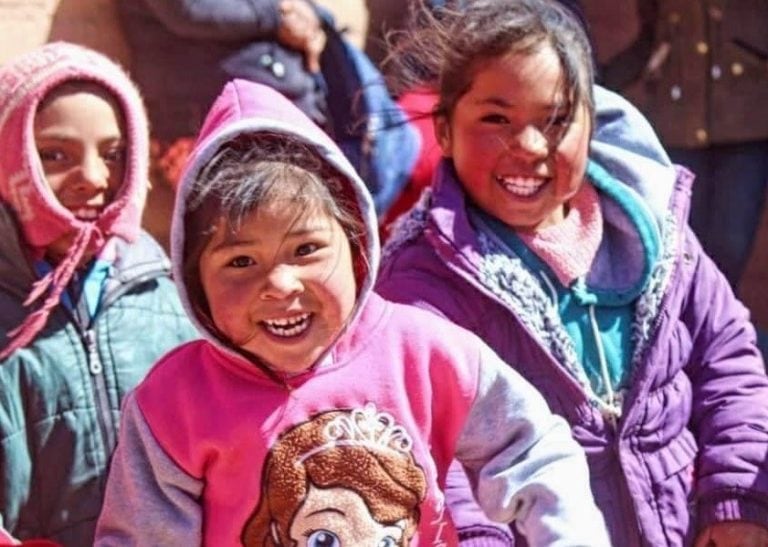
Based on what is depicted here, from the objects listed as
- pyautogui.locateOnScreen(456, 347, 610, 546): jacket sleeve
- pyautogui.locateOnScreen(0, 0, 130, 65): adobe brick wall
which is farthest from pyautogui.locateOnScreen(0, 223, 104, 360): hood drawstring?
pyautogui.locateOnScreen(0, 0, 130, 65): adobe brick wall

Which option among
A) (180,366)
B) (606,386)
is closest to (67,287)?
(180,366)

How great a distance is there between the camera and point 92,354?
3.42 metres

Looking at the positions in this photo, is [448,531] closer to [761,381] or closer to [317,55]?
[761,381]

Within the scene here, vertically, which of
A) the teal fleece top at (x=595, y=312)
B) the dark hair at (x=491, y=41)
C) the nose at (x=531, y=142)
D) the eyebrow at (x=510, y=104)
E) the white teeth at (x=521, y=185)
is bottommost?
the teal fleece top at (x=595, y=312)

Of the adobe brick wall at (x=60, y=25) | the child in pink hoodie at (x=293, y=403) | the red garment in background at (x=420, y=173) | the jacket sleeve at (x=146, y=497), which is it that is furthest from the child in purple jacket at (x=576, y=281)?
the adobe brick wall at (x=60, y=25)

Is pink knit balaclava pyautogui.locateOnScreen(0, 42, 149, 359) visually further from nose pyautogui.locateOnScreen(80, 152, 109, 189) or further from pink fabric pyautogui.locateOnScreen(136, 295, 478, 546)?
pink fabric pyautogui.locateOnScreen(136, 295, 478, 546)

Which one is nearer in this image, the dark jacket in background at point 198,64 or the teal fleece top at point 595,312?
the teal fleece top at point 595,312

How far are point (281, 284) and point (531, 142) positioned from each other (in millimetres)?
769

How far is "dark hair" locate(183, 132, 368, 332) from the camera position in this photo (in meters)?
2.77

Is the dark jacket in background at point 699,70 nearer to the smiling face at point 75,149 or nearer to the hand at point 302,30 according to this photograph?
the hand at point 302,30

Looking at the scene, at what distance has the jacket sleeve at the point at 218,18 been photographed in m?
4.46

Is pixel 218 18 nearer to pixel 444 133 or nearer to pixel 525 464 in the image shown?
pixel 444 133

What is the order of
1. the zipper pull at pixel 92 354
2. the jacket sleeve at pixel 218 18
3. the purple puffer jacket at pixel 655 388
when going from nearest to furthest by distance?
1. the purple puffer jacket at pixel 655 388
2. the zipper pull at pixel 92 354
3. the jacket sleeve at pixel 218 18

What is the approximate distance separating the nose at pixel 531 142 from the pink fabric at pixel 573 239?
17 centimetres
